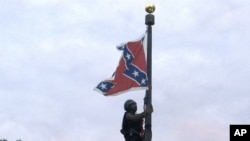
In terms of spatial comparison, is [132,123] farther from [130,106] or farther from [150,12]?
[150,12]

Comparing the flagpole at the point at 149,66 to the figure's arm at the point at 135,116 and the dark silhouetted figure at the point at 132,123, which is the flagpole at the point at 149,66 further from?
the dark silhouetted figure at the point at 132,123

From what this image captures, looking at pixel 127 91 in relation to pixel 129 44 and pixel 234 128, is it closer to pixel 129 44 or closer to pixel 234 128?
pixel 129 44

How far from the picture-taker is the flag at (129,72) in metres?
7.86

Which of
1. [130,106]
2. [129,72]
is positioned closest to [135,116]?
[130,106]

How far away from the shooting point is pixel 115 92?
7977mm

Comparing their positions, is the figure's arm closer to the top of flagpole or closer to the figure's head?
the figure's head

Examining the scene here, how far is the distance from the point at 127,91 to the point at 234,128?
2.82 meters

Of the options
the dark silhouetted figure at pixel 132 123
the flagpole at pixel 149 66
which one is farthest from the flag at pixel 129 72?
the dark silhouetted figure at pixel 132 123

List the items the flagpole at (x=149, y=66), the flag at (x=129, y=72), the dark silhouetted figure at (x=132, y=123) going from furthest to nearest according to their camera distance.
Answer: the flag at (x=129, y=72) → the dark silhouetted figure at (x=132, y=123) → the flagpole at (x=149, y=66)

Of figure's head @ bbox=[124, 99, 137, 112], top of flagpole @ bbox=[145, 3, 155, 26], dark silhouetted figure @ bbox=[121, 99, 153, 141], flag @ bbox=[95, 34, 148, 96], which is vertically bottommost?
dark silhouetted figure @ bbox=[121, 99, 153, 141]

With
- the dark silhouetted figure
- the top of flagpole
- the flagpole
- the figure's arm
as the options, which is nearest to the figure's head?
the dark silhouetted figure

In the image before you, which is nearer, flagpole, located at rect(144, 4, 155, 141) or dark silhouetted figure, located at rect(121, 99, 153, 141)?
flagpole, located at rect(144, 4, 155, 141)

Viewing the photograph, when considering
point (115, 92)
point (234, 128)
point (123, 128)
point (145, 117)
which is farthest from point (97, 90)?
point (234, 128)

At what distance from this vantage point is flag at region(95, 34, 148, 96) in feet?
25.8
